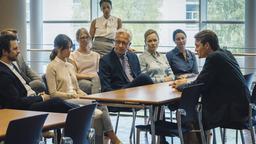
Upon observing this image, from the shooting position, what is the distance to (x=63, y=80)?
215 inches

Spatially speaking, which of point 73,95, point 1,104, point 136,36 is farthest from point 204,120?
point 136,36

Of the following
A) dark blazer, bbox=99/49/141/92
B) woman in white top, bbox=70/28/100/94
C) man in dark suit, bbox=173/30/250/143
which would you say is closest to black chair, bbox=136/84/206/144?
man in dark suit, bbox=173/30/250/143

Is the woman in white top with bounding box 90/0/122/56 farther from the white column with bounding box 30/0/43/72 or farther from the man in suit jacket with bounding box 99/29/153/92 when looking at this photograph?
the white column with bounding box 30/0/43/72

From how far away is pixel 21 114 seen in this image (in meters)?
3.79

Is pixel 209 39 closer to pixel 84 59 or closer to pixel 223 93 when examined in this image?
pixel 223 93

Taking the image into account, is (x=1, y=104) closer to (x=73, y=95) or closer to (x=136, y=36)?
(x=73, y=95)

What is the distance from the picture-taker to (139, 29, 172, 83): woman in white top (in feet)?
21.2

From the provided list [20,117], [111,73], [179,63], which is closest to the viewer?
[20,117]

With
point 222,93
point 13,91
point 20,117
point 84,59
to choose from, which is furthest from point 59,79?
point 20,117

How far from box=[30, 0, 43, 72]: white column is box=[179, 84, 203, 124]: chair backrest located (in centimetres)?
652

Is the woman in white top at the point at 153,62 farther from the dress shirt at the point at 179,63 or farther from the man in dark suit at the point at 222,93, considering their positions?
the man in dark suit at the point at 222,93

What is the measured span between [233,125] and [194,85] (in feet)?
1.89

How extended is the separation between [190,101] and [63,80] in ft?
4.81

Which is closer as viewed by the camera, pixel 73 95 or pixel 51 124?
pixel 51 124
